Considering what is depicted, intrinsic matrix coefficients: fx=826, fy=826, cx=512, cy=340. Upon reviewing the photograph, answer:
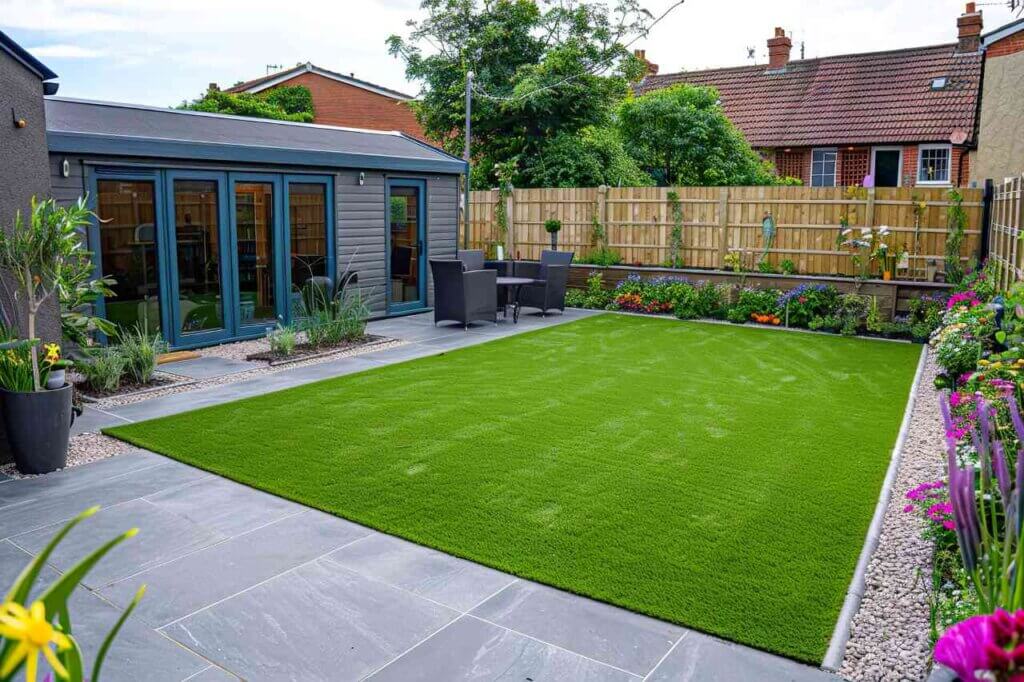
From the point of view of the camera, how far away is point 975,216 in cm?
1041

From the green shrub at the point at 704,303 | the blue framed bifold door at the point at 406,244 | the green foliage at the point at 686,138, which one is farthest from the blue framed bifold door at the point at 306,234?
the green foliage at the point at 686,138

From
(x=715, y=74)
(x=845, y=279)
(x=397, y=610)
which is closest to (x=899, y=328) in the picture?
(x=845, y=279)

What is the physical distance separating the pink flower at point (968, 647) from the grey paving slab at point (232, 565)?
2.91 metres

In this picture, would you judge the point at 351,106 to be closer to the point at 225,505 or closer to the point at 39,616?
the point at 225,505

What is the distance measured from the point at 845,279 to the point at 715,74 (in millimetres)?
14049

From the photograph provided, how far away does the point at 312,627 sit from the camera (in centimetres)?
316

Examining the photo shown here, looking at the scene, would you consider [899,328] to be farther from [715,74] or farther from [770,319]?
[715,74]

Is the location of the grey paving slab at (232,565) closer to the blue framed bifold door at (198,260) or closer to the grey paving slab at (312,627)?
the grey paving slab at (312,627)

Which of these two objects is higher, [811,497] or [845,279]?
[845,279]

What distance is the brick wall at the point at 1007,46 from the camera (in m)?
12.3

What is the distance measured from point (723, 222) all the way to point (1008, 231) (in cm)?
510

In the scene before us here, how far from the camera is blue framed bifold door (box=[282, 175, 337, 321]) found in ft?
32.3

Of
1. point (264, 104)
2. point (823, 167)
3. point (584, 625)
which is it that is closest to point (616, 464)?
point (584, 625)

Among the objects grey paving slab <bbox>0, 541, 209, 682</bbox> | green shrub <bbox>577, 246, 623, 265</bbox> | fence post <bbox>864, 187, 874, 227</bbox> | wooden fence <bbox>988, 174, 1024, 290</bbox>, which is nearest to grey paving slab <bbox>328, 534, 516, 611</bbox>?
grey paving slab <bbox>0, 541, 209, 682</bbox>
